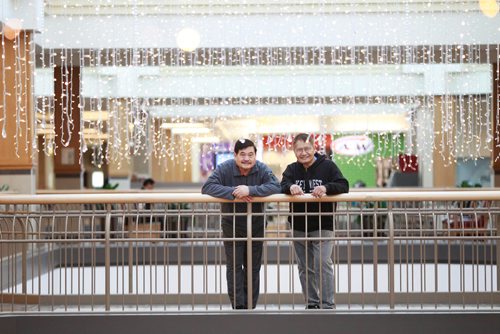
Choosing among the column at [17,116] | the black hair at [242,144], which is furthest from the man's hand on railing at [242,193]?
the column at [17,116]

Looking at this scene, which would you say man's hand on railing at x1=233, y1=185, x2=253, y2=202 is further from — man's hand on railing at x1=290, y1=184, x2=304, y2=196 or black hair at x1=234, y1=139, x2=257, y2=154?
black hair at x1=234, y1=139, x2=257, y2=154

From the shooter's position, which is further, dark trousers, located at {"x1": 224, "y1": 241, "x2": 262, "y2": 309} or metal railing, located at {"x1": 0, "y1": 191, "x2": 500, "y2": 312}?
dark trousers, located at {"x1": 224, "y1": 241, "x2": 262, "y2": 309}

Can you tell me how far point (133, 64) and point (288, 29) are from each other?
2.22 m

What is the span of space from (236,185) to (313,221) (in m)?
0.64

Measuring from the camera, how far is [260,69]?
55.2ft

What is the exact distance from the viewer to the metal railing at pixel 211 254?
580cm

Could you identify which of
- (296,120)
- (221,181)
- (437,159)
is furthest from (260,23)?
(296,120)

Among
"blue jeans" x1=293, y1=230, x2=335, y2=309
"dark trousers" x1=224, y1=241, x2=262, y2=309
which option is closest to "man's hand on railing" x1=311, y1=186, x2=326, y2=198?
"blue jeans" x1=293, y1=230, x2=335, y2=309

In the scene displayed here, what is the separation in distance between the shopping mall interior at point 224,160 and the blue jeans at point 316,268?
0.12 meters

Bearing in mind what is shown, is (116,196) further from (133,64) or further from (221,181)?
(133,64)

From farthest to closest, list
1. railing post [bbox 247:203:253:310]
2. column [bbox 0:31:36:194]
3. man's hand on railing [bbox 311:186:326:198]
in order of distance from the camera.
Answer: column [bbox 0:31:36:194]
railing post [bbox 247:203:253:310]
man's hand on railing [bbox 311:186:326:198]

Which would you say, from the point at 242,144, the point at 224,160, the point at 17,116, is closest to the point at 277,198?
the point at 242,144

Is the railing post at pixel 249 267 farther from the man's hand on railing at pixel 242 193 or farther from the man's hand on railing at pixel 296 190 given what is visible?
the man's hand on railing at pixel 296 190

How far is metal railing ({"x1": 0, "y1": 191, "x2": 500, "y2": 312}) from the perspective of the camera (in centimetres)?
580
